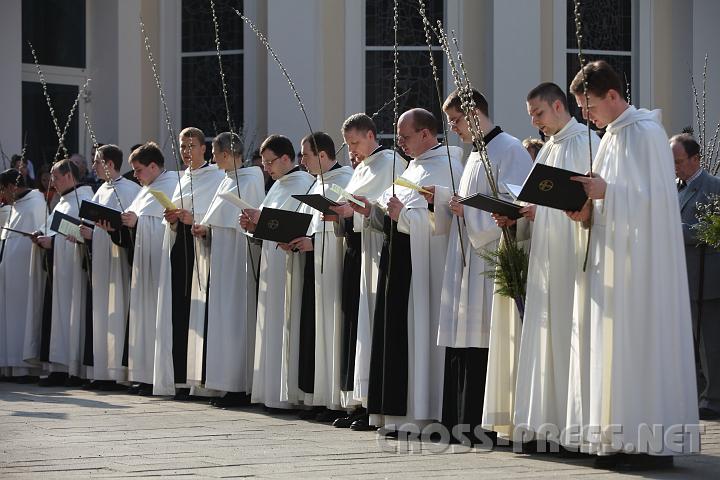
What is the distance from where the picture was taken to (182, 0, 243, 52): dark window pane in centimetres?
1909

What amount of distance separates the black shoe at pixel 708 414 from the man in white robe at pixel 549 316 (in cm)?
272

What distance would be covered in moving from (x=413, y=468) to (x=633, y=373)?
1.36 m

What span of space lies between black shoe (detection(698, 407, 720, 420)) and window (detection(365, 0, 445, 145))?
8528mm

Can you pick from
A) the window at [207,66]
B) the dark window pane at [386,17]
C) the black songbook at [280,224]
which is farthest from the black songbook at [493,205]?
the window at [207,66]

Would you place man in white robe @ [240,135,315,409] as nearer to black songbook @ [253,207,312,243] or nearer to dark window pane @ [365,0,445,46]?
black songbook @ [253,207,312,243]

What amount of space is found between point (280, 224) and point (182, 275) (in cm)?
209

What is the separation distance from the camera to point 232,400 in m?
11.9

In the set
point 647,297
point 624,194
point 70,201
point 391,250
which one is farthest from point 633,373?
point 70,201

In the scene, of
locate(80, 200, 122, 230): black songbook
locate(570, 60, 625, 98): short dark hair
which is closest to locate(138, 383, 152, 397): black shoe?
locate(80, 200, 122, 230): black songbook

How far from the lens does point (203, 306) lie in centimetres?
1230

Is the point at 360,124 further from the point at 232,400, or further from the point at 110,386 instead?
the point at 110,386

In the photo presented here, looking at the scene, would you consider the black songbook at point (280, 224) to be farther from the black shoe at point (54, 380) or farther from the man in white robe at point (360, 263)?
the black shoe at point (54, 380)

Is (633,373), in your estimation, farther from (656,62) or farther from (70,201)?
(656,62)

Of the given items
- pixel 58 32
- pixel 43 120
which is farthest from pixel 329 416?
pixel 58 32
